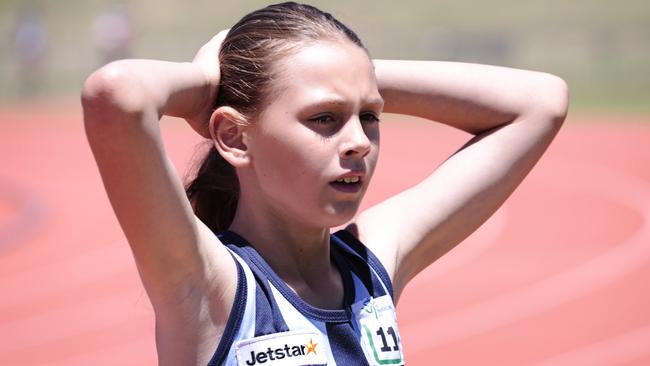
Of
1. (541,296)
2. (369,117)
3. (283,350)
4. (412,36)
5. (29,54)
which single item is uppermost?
(29,54)

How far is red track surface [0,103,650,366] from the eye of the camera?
25.5 ft

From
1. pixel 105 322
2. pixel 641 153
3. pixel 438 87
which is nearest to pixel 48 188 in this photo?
pixel 105 322

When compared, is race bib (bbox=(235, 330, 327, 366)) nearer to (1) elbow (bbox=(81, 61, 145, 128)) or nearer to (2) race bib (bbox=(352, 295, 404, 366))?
(2) race bib (bbox=(352, 295, 404, 366))

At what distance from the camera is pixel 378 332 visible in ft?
8.52

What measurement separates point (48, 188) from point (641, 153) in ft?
29.5

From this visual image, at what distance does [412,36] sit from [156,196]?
2943 cm

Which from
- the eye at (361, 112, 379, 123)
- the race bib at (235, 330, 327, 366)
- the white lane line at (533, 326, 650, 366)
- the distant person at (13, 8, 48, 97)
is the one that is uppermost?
the distant person at (13, 8, 48, 97)

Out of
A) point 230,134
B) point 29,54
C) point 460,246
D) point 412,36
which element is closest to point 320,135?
point 230,134

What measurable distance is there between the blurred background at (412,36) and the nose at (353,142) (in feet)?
64.2

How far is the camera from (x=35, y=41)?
29.7m

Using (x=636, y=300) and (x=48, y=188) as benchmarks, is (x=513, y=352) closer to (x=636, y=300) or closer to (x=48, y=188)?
(x=636, y=300)

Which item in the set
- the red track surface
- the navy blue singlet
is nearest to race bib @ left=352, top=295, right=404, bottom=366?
the navy blue singlet

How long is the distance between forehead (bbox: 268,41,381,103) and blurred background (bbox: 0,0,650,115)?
19.5m

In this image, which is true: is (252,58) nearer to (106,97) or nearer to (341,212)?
(341,212)
